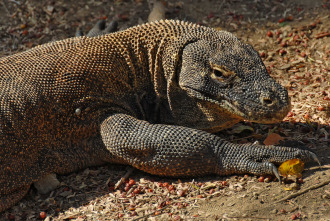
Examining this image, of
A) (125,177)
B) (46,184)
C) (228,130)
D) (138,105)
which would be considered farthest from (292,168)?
(46,184)

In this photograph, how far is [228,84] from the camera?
500 centimetres

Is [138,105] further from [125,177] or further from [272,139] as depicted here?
[272,139]

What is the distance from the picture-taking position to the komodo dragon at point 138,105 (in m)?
4.91

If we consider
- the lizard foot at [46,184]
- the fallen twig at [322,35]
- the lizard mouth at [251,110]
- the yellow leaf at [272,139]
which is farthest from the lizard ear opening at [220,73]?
the fallen twig at [322,35]

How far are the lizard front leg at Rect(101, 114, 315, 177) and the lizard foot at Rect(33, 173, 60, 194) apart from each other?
0.75 m

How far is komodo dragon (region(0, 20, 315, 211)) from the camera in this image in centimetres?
491

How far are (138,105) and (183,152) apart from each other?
101 cm

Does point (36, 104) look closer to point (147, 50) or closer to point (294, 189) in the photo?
point (147, 50)

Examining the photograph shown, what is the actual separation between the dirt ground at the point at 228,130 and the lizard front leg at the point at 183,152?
14 cm

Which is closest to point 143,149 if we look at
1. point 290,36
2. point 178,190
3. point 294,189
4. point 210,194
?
point 178,190

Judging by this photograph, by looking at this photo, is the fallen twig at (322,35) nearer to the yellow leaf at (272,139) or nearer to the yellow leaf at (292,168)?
the yellow leaf at (272,139)

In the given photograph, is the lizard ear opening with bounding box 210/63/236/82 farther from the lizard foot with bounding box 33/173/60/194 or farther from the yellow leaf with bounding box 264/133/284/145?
the lizard foot with bounding box 33/173/60/194

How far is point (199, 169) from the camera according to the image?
4941mm

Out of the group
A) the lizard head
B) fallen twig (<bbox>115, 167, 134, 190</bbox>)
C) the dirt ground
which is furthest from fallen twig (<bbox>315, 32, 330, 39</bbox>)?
fallen twig (<bbox>115, 167, 134, 190</bbox>)
